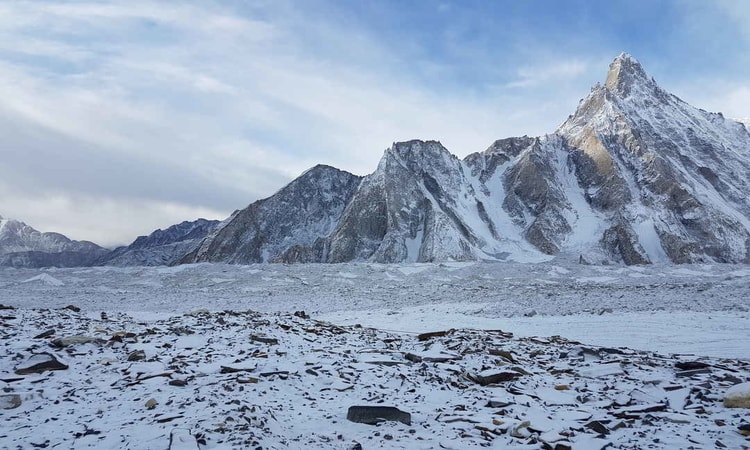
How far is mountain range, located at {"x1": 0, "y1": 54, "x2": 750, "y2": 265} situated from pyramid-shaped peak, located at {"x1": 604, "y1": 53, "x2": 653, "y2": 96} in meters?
2.90

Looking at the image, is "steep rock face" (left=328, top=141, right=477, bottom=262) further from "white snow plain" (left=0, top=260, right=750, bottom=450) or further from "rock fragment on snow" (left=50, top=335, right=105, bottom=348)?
"rock fragment on snow" (left=50, top=335, right=105, bottom=348)

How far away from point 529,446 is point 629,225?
11311 cm

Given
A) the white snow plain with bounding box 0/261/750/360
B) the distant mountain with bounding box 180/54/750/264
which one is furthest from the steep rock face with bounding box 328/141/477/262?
the white snow plain with bounding box 0/261/750/360

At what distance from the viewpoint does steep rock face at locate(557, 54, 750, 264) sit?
98.8 m

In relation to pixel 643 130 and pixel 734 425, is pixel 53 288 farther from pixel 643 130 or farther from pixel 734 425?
pixel 643 130

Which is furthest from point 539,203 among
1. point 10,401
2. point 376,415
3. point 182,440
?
point 10,401

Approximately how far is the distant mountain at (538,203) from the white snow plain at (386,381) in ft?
215

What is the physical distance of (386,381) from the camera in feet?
30.1

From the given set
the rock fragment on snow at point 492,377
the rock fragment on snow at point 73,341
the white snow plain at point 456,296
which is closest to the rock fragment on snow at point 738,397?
the rock fragment on snow at point 492,377

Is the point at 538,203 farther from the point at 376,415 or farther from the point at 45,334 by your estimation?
the point at 376,415

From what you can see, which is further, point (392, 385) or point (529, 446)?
point (392, 385)

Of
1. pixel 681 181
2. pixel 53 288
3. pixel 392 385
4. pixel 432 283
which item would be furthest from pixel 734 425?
pixel 681 181

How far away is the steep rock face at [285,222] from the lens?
353ft

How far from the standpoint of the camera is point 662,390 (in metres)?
8.45
